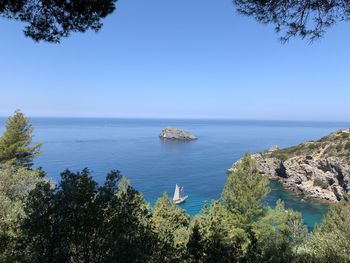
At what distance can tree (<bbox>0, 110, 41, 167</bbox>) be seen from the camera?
3420 cm

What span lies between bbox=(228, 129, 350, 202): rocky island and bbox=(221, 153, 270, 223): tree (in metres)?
34.7

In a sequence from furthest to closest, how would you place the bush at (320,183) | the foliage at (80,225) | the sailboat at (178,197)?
1. the bush at (320,183)
2. the sailboat at (178,197)
3. the foliage at (80,225)

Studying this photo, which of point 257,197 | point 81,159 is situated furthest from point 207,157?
point 257,197

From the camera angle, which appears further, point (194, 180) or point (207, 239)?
point (194, 180)

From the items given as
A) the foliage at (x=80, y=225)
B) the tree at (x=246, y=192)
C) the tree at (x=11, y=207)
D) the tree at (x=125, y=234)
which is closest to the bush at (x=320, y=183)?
the tree at (x=246, y=192)

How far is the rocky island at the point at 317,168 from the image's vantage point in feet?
190

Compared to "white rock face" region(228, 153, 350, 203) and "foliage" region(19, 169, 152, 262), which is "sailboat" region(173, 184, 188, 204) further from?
"foliage" region(19, 169, 152, 262)

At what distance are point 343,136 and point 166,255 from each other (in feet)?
224

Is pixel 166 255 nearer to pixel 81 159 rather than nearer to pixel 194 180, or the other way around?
pixel 194 180

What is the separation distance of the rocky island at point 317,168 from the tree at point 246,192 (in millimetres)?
34673

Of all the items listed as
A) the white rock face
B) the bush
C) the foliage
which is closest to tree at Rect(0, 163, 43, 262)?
the foliage

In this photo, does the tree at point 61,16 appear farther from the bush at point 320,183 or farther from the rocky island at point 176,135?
the rocky island at point 176,135

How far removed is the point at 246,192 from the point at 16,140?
25651 millimetres

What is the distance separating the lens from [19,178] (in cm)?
1861
